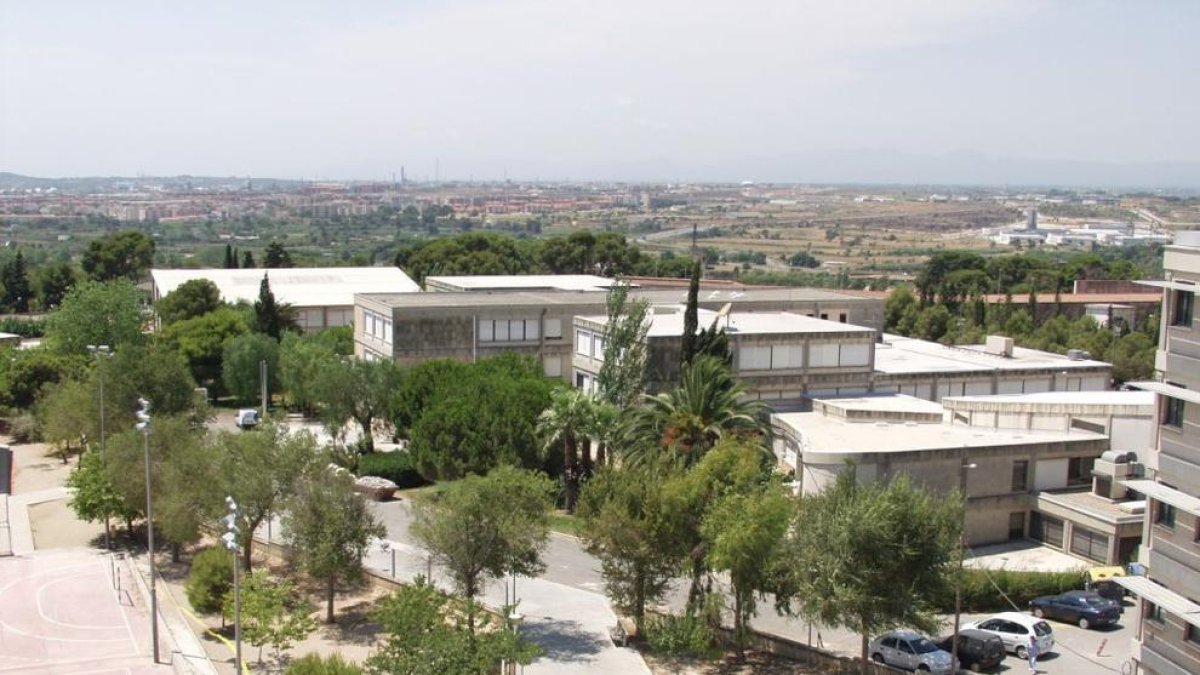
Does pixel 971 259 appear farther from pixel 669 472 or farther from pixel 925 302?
pixel 669 472

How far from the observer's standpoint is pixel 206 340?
7112 centimetres

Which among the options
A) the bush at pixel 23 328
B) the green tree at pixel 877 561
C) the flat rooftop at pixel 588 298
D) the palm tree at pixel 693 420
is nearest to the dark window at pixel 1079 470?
the palm tree at pixel 693 420

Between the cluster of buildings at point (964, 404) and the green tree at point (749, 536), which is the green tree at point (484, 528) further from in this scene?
the cluster of buildings at point (964, 404)

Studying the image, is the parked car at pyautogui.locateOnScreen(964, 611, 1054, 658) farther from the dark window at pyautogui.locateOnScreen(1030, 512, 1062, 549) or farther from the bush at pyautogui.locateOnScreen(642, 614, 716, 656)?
the dark window at pyautogui.locateOnScreen(1030, 512, 1062, 549)

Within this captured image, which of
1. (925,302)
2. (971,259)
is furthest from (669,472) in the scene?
(971,259)

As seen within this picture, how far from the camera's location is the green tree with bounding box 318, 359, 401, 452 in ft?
175

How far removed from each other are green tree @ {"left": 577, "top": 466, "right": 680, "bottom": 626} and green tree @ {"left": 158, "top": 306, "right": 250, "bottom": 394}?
4287cm

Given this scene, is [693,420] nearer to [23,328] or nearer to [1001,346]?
[1001,346]

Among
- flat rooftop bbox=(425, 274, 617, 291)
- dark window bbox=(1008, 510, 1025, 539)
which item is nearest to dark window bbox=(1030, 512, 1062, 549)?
dark window bbox=(1008, 510, 1025, 539)

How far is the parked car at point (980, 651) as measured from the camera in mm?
31219

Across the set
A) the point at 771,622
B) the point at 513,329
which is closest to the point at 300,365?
the point at 513,329

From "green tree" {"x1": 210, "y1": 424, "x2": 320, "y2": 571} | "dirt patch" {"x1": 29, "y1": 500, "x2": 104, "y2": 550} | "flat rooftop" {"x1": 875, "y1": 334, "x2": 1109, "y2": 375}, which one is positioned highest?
"flat rooftop" {"x1": 875, "y1": 334, "x2": 1109, "y2": 375}

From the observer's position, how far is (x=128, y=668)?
31859 millimetres

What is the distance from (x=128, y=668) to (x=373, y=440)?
83.6 feet
